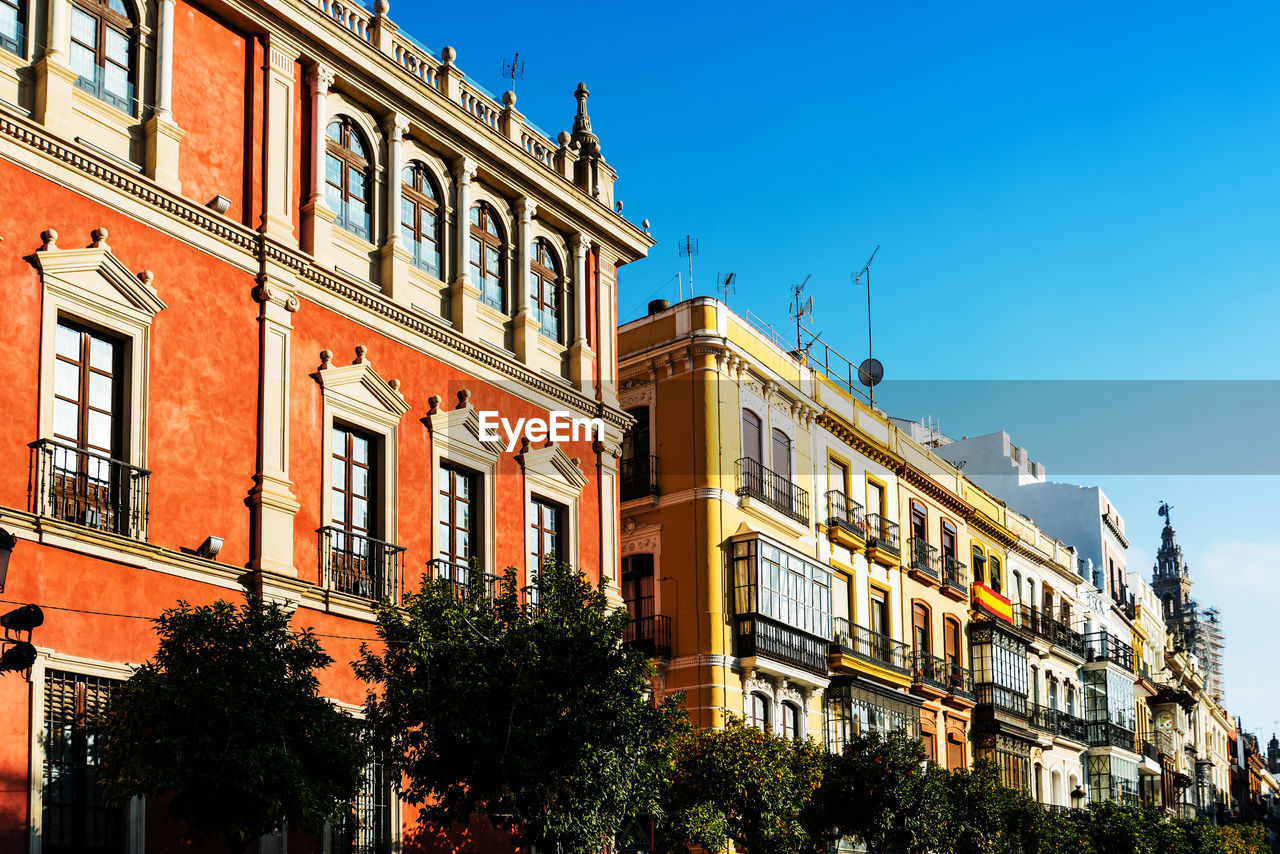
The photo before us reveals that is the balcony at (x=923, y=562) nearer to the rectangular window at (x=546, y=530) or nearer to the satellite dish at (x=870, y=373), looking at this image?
the satellite dish at (x=870, y=373)

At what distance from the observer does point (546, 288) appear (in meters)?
25.5

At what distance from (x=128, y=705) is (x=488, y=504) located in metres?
9.09

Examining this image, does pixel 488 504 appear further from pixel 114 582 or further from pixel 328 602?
pixel 114 582

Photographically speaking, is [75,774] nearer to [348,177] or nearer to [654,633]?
[348,177]

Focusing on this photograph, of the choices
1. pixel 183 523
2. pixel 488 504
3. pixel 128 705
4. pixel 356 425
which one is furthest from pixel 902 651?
pixel 128 705

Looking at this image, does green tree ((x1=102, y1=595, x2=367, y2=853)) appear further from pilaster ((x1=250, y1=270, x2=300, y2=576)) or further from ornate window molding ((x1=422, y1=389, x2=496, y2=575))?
ornate window molding ((x1=422, y1=389, x2=496, y2=575))

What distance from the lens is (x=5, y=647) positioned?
1506cm

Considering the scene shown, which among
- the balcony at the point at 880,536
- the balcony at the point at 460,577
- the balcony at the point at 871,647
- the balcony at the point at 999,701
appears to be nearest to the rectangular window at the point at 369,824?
the balcony at the point at 460,577

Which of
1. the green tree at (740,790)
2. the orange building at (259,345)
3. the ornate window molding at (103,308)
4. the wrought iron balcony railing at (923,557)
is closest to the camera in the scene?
the orange building at (259,345)

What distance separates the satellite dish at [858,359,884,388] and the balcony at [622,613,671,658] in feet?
45.7

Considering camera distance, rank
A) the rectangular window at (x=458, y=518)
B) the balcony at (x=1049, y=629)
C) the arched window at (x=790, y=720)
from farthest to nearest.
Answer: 1. the balcony at (x=1049, y=629)
2. the arched window at (x=790, y=720)
3. the rectangular window at (x=458, y=518)

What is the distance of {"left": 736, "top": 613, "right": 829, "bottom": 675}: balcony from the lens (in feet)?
99.7

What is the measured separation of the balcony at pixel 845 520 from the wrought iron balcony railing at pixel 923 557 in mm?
3036

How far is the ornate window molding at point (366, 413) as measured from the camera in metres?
19.9
